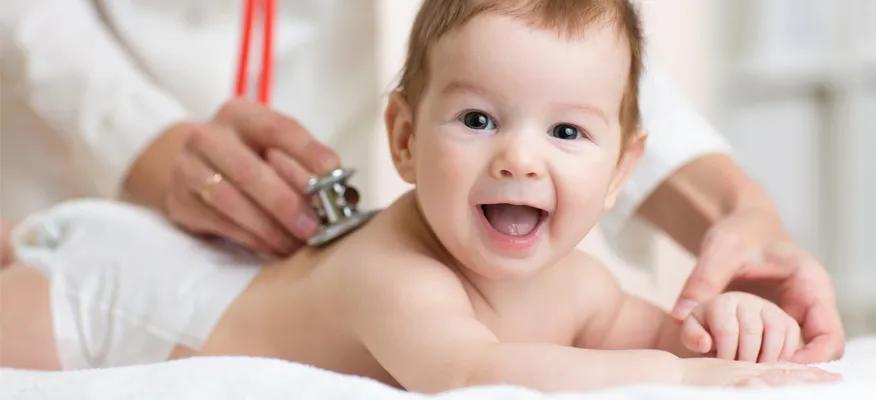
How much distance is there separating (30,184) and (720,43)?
135cm

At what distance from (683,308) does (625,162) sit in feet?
0.34

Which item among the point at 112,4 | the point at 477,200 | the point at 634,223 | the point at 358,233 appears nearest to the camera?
the point at 477,200

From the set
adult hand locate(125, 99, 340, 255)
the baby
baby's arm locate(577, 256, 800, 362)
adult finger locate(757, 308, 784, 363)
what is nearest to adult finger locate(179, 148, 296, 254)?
adult hand locate(125, 99, 340, 255)

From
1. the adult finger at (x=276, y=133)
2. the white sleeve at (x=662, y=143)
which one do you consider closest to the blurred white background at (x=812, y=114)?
the white sleeve at (x=662, y=143)

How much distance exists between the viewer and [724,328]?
2.05ft

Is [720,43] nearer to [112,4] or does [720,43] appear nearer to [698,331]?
[112,4]

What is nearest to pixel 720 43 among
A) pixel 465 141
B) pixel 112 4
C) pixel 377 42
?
pixel 377 42

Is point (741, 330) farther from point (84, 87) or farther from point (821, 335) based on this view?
point (84, 87)

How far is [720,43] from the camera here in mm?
2113

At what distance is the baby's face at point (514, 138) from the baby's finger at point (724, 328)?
93 millimetres

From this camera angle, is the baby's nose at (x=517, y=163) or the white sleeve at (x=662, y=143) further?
the white sleeve at (x=662, y=143)

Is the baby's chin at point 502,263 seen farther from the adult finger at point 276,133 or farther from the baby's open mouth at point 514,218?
the adult finger at point 276,133

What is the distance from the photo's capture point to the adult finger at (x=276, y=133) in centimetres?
79

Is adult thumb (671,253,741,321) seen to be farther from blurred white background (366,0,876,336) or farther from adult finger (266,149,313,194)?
blurred white background (366,0,876,336)
